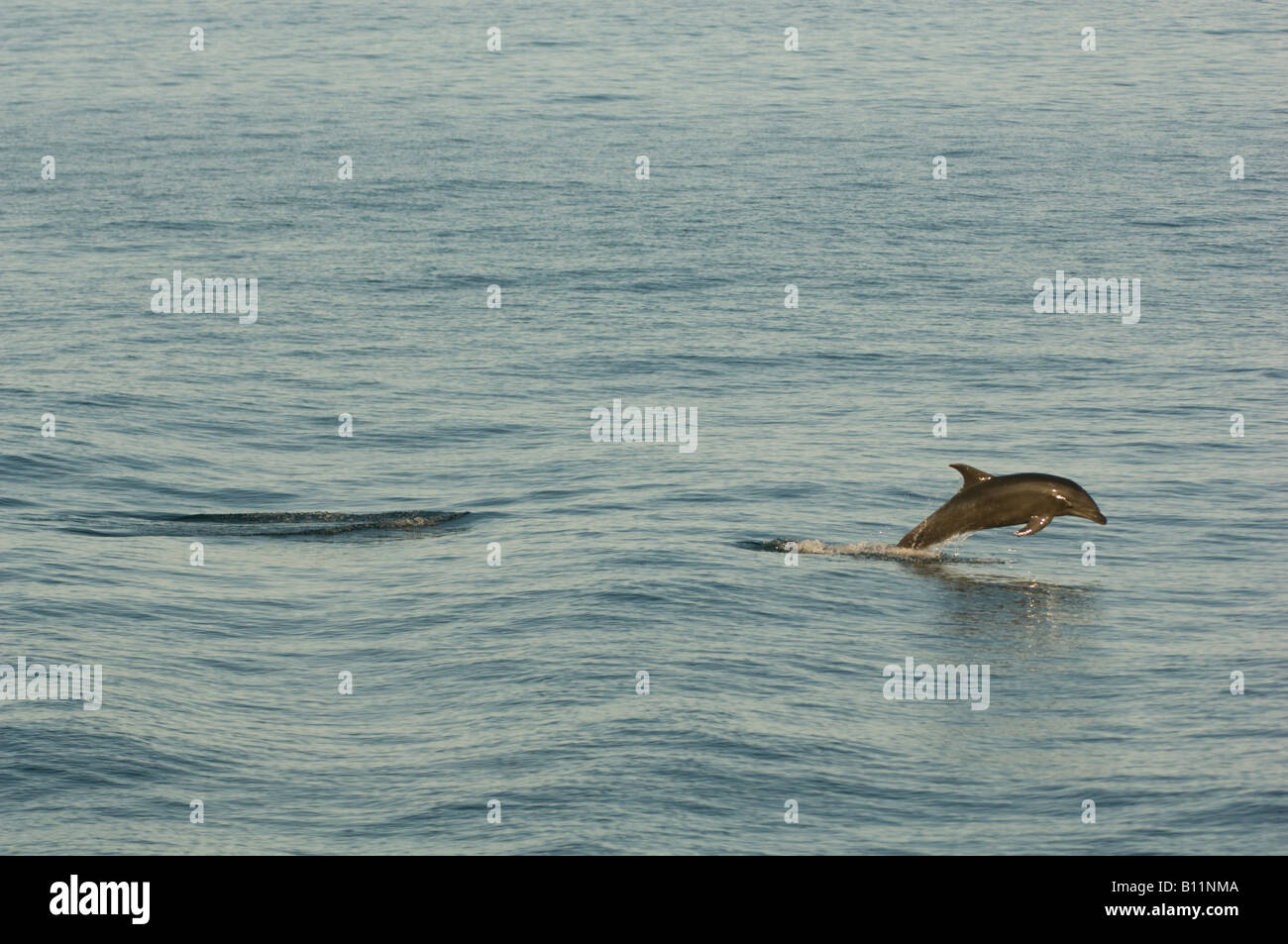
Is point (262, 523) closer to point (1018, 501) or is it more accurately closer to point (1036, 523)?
point (1018, 501)

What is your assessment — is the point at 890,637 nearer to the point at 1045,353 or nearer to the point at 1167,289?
the point at 1045,353

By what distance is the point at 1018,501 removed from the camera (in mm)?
27562

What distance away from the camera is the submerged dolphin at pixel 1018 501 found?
27.5 metres

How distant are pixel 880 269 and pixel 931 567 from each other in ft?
65.4

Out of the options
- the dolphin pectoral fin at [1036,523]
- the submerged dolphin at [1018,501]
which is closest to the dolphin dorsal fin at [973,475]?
the submerged dolphin at [1018,501]

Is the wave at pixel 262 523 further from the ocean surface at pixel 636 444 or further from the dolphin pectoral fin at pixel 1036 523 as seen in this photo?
the dolphin pectoral fin at pixel 1036 523

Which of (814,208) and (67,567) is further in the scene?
(814,208)

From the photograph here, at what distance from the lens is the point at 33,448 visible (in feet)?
119

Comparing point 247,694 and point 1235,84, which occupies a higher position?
point 1235,84

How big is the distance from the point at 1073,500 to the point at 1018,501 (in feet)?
2.50

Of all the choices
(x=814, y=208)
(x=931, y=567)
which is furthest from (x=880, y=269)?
(x=931, y=567)

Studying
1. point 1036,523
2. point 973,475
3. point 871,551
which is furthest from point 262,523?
point 1036,523

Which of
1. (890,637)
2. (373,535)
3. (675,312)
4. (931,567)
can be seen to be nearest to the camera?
(890,637)

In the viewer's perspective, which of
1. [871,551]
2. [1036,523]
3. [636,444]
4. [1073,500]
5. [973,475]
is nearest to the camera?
[1036,523]
